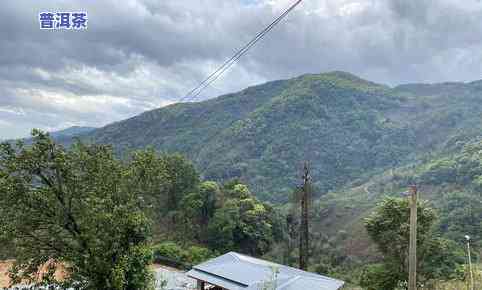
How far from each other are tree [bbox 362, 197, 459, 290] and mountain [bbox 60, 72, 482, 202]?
8194 cm

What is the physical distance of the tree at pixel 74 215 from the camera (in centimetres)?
1303

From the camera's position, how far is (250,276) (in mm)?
18078

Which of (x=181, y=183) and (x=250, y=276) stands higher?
(x=181, y=183)

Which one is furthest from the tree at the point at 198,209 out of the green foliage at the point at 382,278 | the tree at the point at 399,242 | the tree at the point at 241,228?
the tree at the point at 399,242

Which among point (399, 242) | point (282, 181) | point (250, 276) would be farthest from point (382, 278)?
point (282, 181)

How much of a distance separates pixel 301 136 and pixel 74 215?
145153 millimetres

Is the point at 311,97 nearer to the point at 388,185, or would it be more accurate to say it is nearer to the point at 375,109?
the point at 375,109

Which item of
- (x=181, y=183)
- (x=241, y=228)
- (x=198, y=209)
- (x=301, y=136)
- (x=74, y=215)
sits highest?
(x=301, y=136)

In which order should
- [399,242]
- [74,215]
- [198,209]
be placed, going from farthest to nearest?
[198,209], [399,242], [74,215]

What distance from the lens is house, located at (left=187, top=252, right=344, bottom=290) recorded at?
16.7 metres

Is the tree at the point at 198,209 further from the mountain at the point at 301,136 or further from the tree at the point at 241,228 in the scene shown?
the mountain at the point at 301,136

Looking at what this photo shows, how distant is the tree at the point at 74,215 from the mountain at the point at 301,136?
90566 mm

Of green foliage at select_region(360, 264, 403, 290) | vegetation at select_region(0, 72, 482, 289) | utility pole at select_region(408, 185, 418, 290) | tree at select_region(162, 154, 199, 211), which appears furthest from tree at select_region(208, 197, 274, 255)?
utility pole at select_region(408, 185, 418, 290)

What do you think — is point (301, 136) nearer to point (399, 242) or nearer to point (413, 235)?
point (399, 242)
